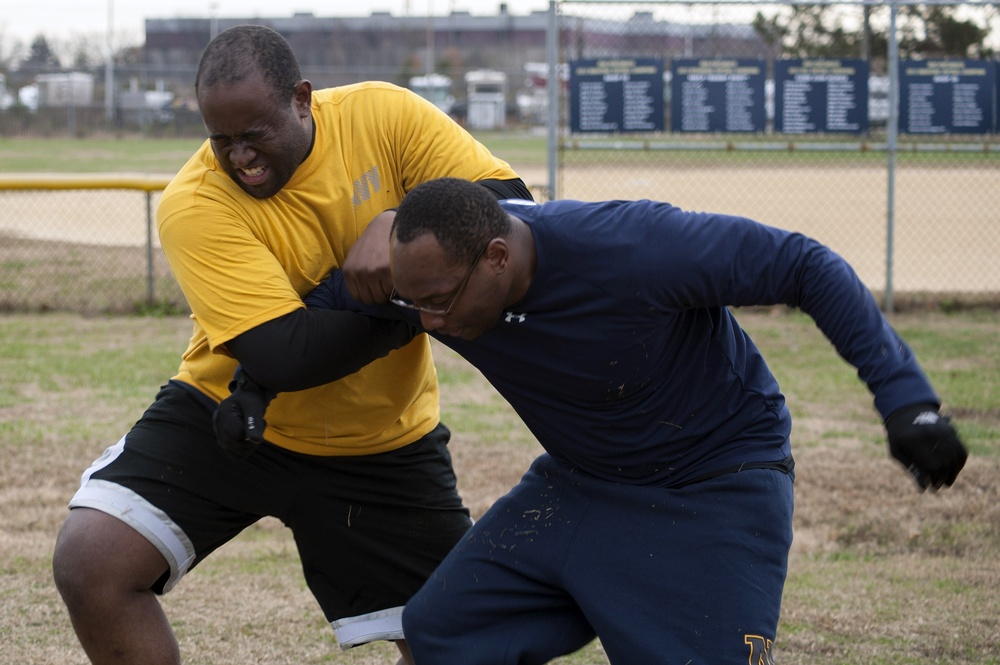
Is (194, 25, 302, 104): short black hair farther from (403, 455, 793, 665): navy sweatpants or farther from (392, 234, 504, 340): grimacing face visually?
(403, 455, 793, 665): navy sweatpants

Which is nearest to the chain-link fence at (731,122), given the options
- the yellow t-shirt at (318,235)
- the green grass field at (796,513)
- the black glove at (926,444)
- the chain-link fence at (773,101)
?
the chain-link fence at (773,101)

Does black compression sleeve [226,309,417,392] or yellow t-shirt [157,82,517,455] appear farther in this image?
yellow t-shirt [157,82,517,455]

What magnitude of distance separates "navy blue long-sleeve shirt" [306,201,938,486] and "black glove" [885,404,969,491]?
0.05m

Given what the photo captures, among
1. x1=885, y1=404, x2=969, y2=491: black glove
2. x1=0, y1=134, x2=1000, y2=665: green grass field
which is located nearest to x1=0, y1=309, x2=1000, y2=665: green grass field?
x1=0, y1=134, x2=1000, y2=665: green grass field

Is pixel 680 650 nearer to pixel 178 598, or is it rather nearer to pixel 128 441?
pixel 128 441

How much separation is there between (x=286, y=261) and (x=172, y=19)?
70158mm

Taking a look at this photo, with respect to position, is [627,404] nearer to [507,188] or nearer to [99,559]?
[507,188]

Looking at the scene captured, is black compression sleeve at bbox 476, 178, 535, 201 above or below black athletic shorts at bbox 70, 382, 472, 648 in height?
above

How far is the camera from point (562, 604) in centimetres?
296

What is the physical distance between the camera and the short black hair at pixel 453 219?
2.65 m

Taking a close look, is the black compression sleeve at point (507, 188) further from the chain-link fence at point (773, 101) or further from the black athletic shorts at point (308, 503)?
the chain-link fence at point (773, 101)

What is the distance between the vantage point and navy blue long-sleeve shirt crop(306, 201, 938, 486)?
2.62 metres

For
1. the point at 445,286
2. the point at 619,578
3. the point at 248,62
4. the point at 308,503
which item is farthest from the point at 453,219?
the point at 308,503

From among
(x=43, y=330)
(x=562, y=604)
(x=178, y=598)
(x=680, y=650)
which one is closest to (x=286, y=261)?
(x=562, y=604)
